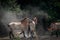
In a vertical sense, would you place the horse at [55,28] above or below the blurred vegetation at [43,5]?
below

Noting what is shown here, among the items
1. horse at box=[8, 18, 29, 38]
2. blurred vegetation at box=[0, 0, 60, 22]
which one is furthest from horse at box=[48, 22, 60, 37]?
horse at box=[8, 18, 29, 38]

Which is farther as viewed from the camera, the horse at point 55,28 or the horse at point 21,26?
the horse at point 55,28

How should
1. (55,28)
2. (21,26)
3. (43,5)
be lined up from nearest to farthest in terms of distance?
(21,26)
(55,28)
(43,5)

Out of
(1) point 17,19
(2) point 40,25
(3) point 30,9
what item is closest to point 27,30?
(1) point 17,19

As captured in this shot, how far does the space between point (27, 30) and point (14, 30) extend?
67cm

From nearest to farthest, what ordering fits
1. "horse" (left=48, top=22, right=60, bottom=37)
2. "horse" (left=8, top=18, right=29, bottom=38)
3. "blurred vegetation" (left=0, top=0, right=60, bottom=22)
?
"horse" (left=8, top=18, right=29, bottom=38) < "horse" (left=48, top=22, right=60, bottom=37) < "blurred vegetation" (left=0, top=0, right=60, bottom=22)

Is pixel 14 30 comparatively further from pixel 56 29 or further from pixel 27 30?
pixel 56 29

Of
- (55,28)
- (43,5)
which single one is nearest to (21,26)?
(55,28)

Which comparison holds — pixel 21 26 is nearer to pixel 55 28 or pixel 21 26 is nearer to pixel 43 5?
pixel 55 28

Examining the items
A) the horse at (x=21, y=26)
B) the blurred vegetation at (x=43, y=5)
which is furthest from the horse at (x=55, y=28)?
the horse at (x=21, y=26)

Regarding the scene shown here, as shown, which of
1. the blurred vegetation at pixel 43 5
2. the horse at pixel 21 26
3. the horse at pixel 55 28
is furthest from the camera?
the blurred vegetation at pixel 43 5

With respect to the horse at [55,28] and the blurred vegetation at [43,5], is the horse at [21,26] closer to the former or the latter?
the horse at [55,28]

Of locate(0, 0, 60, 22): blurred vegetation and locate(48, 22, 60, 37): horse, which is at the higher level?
locate(0, 0, 60, 22): blurred vegetation

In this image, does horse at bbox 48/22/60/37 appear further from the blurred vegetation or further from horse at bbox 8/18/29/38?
horse at bbox 8/18/29/38
